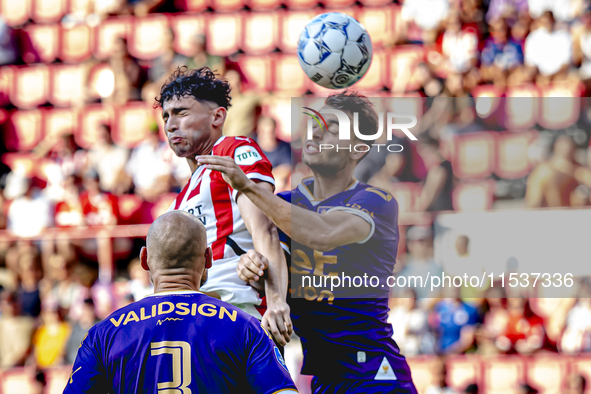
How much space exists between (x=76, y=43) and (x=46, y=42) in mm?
545

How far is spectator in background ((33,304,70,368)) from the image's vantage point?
8.54 metres

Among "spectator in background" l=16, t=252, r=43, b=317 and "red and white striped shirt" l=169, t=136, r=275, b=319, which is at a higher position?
"red and white striped shirt" l=169, t=136, r=275, b=319

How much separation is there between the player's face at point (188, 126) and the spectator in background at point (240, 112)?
5.22 m

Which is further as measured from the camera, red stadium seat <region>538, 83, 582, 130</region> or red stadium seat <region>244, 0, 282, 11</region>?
red stadium seat <region>244, 0, 282, 11</region>

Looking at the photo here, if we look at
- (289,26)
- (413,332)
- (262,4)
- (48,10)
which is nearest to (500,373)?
(413,332)

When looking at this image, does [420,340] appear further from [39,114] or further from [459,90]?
[39,114]

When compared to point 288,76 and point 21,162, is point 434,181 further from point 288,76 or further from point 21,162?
point 21,162

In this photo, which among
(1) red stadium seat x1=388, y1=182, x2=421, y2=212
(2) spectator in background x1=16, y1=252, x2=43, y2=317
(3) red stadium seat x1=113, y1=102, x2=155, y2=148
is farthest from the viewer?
(3) red stadium seat x1=113, y1=102, x2=155, y2=148

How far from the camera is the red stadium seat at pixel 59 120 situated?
36.7 feet

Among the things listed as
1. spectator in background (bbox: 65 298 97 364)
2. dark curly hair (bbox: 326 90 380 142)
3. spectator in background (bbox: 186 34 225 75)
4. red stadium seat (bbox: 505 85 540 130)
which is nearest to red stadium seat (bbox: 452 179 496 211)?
red stadium seat (bbox: 505 85 540 130)

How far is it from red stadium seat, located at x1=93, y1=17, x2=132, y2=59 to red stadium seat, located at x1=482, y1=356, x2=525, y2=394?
764 cm

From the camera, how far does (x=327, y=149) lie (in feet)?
14.7

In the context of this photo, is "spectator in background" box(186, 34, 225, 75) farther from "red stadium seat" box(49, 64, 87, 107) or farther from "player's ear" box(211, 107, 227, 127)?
"player's ear" box(211, 107, 227, 127)

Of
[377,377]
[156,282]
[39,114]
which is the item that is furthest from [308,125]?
[39,114]
